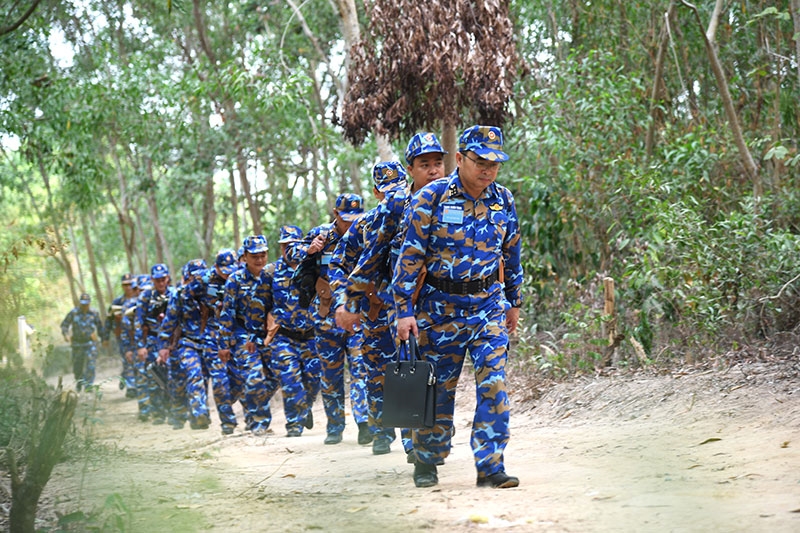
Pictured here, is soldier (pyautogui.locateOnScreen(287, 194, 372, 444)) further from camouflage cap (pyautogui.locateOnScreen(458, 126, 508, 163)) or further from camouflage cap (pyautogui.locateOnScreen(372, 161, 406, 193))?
camouflage cap (pyautogui.locateOnScreen(458, 126, 508, 163))

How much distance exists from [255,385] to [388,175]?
13.3 feet

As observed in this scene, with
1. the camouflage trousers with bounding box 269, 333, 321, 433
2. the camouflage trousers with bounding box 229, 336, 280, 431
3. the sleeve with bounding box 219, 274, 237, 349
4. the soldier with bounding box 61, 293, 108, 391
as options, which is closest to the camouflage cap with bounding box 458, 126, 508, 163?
the camouflage trousers with bounding box 269, 333, 321, 433

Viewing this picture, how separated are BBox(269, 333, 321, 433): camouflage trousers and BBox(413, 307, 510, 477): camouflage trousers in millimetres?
4267

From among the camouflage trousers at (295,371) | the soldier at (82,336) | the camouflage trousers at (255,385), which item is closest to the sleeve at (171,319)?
the camouflage trousers at (255,385)

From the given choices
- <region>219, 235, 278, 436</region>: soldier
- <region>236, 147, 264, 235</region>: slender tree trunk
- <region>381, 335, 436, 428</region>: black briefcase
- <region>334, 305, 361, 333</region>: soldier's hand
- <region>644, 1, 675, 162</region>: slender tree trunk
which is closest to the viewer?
<region>381, 335, 436, 428</region>: black briefcase

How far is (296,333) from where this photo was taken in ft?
35.6

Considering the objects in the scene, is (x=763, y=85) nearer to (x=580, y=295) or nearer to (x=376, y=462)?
(x=580, y=295)

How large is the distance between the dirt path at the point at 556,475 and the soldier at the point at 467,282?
18.8 inches

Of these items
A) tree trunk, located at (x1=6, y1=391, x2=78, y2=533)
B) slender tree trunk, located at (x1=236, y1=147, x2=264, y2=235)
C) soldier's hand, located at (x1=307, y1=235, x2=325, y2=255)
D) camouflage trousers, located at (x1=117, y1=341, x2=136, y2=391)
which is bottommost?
tree trunk, located at (x1=6, y1=391, x2=78, y2=533)

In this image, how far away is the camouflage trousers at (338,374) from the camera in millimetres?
9773

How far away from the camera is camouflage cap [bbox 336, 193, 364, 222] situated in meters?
9.20

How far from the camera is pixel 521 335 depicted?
12.8 metres

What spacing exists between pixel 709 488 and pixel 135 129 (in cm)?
1854

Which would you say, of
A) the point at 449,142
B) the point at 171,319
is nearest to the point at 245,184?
the point at 171,319
